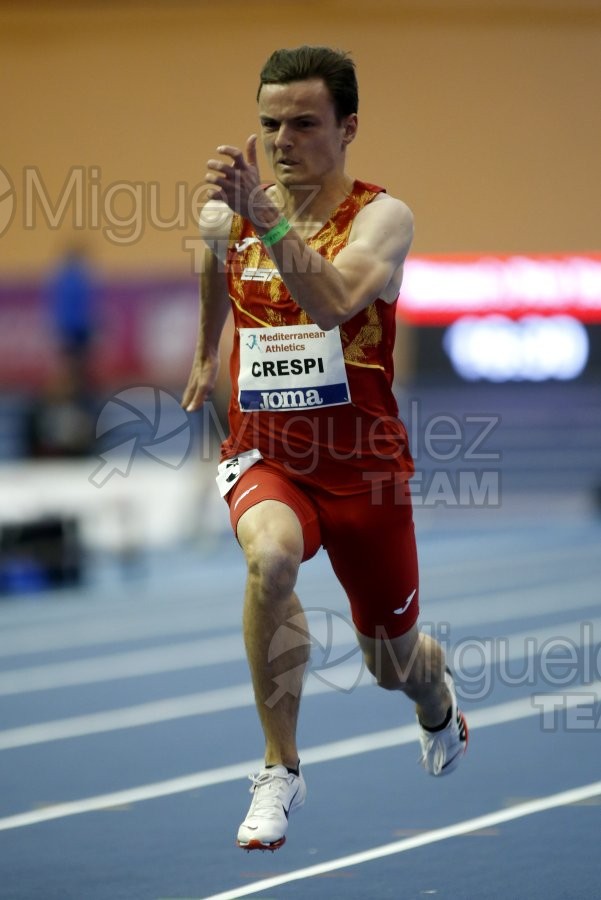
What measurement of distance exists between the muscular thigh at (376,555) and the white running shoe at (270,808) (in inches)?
20.2

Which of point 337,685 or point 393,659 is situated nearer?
point 393,659

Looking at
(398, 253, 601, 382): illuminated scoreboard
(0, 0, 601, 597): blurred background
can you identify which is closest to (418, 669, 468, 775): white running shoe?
(398, 253, 601, 382): illuminated scoreboard

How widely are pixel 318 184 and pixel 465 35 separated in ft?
53.1

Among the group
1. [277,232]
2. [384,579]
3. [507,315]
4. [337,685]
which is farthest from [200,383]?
[507,315]

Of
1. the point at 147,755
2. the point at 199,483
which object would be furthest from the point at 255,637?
the point at 199,483

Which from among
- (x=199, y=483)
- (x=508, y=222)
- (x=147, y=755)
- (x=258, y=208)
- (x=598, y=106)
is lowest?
(x=147, y=755)

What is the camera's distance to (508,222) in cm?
1895

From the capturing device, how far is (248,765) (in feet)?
17.4

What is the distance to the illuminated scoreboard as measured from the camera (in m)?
13.6

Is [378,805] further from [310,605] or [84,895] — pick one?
[310,605]

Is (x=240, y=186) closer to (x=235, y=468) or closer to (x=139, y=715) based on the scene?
(x=235, y=468)

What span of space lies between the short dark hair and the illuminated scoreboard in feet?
33.0

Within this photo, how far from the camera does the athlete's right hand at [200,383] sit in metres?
4.05

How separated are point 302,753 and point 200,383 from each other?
2.02 m
